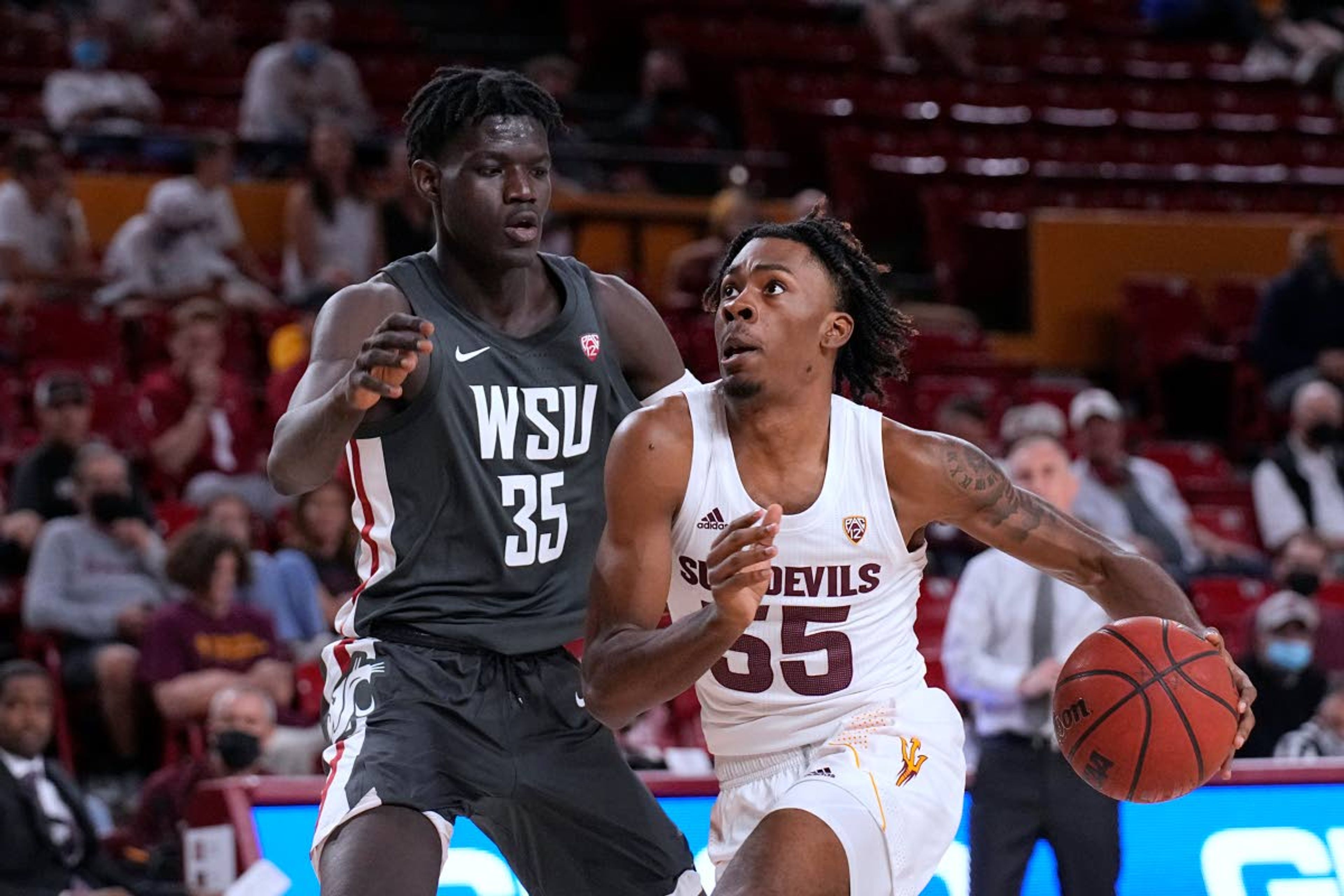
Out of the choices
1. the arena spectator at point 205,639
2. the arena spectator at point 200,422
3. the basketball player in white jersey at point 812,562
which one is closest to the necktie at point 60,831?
the arena spectator at point 205,639

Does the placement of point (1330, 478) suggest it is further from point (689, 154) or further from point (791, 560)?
point (791, 560)

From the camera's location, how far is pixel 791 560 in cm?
404

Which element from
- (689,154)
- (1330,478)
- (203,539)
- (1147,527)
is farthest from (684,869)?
(689,154)

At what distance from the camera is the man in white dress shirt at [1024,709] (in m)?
5.89

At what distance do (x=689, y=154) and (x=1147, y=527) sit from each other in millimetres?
5330

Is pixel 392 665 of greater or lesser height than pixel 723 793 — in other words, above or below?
above

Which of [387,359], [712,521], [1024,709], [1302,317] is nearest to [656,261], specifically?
[1302,317]

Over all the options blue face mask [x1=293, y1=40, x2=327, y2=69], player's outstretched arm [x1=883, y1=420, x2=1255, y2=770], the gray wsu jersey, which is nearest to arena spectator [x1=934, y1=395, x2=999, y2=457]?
blue face mask [x1=293, y1=40, x2=327, y2=69]

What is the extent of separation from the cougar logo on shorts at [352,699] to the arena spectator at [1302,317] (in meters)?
8.94

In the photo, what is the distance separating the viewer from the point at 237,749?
677cm

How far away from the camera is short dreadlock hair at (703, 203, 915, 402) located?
13.9 ft

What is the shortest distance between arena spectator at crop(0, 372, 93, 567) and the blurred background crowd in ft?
0.06

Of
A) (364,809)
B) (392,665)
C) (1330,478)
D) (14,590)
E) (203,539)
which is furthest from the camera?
(1330,478)

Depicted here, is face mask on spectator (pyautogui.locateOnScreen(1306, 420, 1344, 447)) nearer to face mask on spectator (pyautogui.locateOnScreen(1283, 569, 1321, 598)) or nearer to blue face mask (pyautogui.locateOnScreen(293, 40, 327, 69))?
face mask on spectator (pyautogui.locateOnScreen(1283, 569, 1321, 598))
